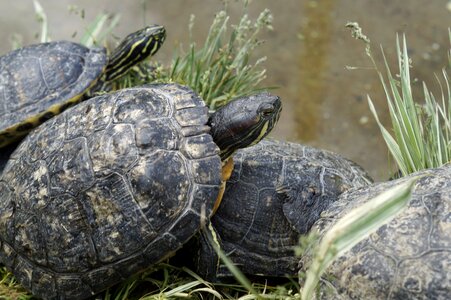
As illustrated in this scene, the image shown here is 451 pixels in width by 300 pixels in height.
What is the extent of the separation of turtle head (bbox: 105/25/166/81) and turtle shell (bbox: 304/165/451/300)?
2.20 metres

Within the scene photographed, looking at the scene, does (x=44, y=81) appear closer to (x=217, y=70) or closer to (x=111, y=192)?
(x=217, y=70)

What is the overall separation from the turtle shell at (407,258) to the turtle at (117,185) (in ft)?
2.21

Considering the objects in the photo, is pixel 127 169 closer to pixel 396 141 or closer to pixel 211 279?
pixel 211 279

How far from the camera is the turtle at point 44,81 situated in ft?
12.5

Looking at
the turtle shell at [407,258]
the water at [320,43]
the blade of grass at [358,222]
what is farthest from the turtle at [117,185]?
the water at [320,43]

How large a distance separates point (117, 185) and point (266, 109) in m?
0.78

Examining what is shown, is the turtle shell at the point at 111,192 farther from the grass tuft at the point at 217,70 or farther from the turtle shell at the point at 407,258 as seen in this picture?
the grass tuft at the point at 217,70

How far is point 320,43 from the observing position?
19.4 feet

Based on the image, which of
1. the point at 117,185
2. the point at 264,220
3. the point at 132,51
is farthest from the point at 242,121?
the point at 132,51

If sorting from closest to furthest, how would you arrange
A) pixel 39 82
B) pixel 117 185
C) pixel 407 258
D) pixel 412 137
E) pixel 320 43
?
1. pixel 407 258
2. pixel 117 185
3. pixel 412 137
4. pixel 39 82
5. pixel 320 43

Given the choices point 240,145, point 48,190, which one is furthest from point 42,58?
point 240,145

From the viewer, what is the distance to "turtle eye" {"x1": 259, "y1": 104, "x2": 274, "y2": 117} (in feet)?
10.3

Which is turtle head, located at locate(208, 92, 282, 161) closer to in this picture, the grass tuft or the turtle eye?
the turtle eye

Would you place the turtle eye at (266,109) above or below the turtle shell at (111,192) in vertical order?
above
